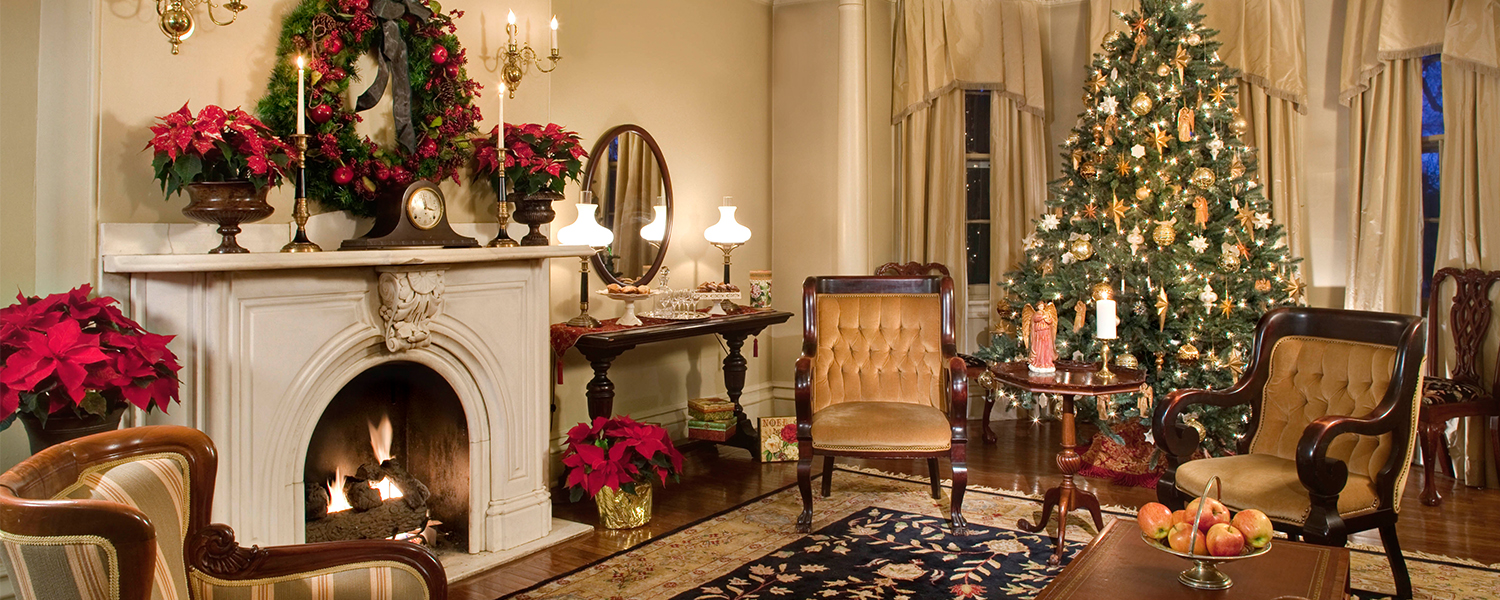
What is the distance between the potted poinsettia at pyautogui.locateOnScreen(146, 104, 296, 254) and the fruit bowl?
2.50m

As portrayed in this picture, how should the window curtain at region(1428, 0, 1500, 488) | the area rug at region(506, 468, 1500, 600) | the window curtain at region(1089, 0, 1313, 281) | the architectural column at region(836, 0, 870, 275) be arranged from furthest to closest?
Answer: the architectural column at region(836, 0, 870, 275)
the window curtain at region(1089, 0, 1313, 281)
the window curtain at region(1428, 0, 1500, 488)
the area rug at region(506, 468, 1500, 600)

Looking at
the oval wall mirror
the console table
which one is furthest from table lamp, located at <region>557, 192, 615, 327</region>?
the oval wall mirror

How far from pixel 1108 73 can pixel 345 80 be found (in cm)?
379

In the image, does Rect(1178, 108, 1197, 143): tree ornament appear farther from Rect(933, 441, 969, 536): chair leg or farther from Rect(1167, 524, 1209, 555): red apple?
Rect(1167, 524, 1209, 555): red apple

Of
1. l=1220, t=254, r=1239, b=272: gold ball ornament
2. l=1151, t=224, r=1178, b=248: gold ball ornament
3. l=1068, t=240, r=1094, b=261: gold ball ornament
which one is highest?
l=1151, t=224, r=1178, b=248: gold ball ornament

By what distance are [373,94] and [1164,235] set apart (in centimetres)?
359

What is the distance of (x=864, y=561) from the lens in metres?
3.84

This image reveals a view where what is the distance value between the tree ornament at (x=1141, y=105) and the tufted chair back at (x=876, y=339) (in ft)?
4.68

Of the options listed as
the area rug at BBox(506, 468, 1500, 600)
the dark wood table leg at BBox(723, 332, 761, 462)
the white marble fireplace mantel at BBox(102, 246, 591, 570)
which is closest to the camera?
the white marble fireplace mantel at BBox(102, 246, 591, 570)

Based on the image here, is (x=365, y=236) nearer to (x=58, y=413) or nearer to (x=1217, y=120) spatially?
(x=58, y=413)

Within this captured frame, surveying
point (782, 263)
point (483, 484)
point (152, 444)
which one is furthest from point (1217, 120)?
point (152, 444)

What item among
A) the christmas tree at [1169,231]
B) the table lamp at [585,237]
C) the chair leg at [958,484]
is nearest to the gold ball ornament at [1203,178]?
the christmas tree at [1169,231]

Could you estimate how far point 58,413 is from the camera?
2.43m

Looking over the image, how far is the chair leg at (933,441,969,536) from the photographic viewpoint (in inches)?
163
